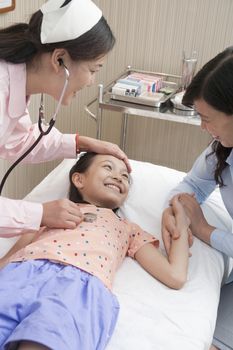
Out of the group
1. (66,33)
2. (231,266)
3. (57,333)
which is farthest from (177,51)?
(57,333)

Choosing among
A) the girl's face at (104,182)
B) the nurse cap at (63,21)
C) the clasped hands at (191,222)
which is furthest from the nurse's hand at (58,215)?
the nurse cap at (63,21)

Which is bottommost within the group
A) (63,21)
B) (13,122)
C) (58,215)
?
(58,215)

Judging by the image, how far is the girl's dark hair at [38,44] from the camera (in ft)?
4.27

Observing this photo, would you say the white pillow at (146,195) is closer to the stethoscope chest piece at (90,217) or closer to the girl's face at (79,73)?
the stethoscope chest piece at (90,217)

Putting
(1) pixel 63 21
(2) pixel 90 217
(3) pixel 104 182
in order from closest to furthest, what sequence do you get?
(1) pixel 63 21, (2) pixel 90 217, (3) pixel 104 182

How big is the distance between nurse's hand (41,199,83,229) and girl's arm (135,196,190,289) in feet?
0.97

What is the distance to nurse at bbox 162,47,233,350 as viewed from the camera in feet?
4.50

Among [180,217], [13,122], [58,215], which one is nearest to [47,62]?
[13,122]

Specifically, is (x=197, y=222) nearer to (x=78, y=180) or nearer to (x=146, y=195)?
(x=146, y=195)

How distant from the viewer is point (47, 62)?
135cm

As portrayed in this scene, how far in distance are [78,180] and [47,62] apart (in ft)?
1.98

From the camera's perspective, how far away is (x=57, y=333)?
1.12m

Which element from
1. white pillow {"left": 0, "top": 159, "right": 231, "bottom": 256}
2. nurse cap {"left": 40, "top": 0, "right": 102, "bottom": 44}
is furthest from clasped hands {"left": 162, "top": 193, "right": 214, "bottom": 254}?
nurse cap {"left": 40, "top": 0, "right": 102, "bottom": 44}

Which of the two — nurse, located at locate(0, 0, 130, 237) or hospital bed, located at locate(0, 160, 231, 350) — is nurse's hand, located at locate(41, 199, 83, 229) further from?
hospital bed, located at locate(0, 160, 231, 350)
